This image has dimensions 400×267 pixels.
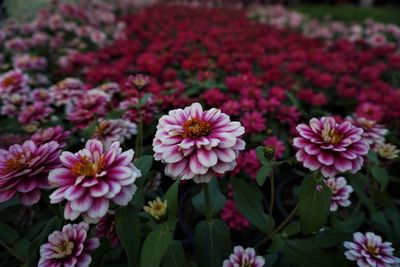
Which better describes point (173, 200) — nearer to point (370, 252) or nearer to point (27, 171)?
point (27, 171)

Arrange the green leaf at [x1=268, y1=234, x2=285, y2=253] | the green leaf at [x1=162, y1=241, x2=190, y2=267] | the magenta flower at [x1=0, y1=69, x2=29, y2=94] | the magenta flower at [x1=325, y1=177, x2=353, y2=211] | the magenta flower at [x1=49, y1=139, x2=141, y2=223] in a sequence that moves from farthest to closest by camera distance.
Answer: the magenta flower at [x1=0, y1=69, x2=29, y2=94] < the magenta flower at [x1=325, y1=177, x2=353, y2=211] < the green leaf at [x1=268, y1=234, x2=285, y2=253] < the green leaf at [x1=162, y1=241, x2=190, y2=267] < the magenta flower at [x1=49, y1=139, x2=141, y2=223]

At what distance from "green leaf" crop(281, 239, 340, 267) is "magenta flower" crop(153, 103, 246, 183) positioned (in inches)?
11.0

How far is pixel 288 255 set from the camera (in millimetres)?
650

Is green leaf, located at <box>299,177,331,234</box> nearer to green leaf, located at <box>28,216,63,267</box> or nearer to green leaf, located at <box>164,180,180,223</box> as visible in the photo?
green leaf, located at <box>164,180,180,223</box>

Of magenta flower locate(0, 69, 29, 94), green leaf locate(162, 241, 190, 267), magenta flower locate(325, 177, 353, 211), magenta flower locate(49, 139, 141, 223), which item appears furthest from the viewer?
magenta flower locate(0, 69, 29, 94)

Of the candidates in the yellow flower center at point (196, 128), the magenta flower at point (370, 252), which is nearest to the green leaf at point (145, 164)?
the yellow flower center at point (196, 128)

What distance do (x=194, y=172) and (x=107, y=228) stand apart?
9.4 inches

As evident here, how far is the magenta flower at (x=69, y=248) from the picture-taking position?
54cm

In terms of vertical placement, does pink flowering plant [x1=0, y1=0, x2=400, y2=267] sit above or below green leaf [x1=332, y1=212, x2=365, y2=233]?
Answer: above

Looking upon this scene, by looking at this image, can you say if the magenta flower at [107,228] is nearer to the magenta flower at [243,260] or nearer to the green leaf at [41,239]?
the green leaf at [41,239]

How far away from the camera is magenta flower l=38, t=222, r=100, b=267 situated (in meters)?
0.54

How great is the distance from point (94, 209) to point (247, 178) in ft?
2.34

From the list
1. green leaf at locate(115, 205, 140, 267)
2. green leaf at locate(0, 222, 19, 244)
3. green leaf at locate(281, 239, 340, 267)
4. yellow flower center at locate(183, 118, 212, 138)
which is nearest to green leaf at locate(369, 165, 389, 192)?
green leaf at locate(281, 239, 340, 267)

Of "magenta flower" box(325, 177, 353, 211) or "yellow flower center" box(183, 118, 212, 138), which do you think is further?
"magenta flower" box(325, 177, 353, 211)
